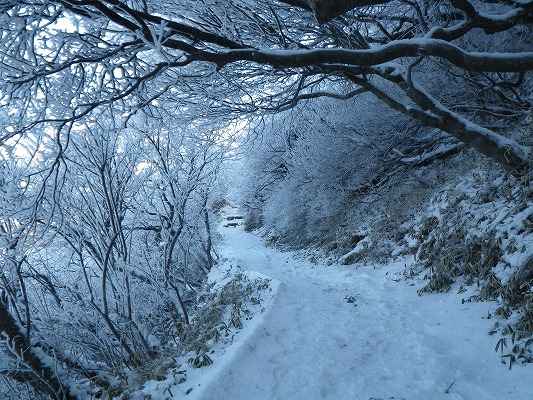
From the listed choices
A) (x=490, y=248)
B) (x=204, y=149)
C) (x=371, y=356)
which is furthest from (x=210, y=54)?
(x=204, y=149)

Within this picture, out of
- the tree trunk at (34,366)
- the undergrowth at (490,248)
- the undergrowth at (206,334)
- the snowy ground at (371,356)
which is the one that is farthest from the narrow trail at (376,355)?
the tree trunk at (34,366)

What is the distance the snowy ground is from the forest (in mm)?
277

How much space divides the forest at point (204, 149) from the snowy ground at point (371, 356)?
10.9 inches

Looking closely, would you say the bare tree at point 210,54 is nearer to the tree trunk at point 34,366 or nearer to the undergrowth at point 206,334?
the tree trunk at point 34,366

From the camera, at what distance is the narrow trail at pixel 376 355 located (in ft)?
9.88

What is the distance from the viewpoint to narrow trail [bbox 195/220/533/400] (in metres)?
3.01

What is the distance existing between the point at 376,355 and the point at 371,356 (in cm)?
6

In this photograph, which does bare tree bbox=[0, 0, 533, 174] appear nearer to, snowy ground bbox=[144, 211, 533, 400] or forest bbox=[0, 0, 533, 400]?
forest bbox=[0, 0, 533, 400]

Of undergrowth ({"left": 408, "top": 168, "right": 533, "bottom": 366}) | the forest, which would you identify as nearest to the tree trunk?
the forest

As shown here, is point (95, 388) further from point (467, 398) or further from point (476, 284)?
point (476, 284)

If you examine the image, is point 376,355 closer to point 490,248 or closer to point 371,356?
point 371,356

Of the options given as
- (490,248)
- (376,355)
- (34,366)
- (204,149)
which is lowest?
(376,355)

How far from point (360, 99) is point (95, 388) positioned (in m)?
9.62

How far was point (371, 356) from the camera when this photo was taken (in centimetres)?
382
